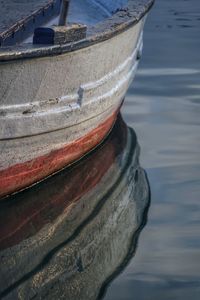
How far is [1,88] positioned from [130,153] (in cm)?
214

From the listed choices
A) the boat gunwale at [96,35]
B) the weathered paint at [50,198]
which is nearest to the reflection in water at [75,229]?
the weathered paint at [50,198]

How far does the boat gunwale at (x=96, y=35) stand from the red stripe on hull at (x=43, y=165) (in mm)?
769

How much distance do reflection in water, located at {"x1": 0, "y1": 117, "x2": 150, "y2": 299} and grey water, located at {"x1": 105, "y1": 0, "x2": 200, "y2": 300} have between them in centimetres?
10

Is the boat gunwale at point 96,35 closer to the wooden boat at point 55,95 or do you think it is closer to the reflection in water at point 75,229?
the wooden boat at point 55,95

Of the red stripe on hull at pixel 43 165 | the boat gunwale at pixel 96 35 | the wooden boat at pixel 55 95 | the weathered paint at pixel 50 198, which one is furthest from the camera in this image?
the red stripe on hull at pixel 43 165

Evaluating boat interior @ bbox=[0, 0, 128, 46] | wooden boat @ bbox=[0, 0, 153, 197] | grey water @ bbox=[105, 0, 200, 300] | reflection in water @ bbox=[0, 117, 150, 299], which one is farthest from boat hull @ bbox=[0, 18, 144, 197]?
grey water @ bbox=[105, 0, 200, 300]

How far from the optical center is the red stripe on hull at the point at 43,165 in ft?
21.4

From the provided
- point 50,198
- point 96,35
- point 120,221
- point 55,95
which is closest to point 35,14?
point 96,35

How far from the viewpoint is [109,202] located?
6797 mm

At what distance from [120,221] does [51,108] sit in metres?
0.82

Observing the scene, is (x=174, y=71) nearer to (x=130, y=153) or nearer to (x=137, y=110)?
(x=137, y=110)

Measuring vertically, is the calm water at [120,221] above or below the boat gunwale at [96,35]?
below

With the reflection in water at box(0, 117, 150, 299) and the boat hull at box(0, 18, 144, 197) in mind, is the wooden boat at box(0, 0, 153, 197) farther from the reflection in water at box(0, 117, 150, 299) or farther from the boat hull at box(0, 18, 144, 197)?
the reflection in water at box(0, 117, 150, 299)

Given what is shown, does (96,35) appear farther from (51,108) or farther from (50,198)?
(50,198)
